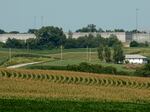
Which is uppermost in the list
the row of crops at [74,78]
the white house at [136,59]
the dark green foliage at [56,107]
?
the dark green foliage at [56,107]

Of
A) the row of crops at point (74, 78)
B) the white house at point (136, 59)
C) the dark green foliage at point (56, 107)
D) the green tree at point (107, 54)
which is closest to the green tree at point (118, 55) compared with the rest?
the green tree at point (107, 54)

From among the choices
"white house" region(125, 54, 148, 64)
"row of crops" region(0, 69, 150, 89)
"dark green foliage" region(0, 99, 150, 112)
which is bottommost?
"white house" region(125, 54, 148, 64)

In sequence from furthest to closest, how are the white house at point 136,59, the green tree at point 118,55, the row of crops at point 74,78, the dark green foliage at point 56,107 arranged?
the white house at point 136,59
the green tree at point 118,55
the row of crops at point 74,78
the dark green foliage at point 56,107

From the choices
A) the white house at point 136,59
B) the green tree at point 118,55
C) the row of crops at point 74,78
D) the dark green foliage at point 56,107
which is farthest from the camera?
the white house at point 136,59

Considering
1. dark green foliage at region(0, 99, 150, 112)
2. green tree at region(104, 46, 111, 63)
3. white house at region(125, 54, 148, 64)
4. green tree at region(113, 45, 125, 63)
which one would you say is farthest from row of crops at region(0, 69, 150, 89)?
white house at region(125, 54, 148, 64)

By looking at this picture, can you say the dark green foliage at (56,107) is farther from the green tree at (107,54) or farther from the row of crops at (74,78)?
the green tree at (107,54)

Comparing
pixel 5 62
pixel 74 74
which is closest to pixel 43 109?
pixel 74 74

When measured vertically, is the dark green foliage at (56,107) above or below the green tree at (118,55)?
above

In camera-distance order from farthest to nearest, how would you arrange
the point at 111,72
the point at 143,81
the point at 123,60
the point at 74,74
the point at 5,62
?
1. the point at 123,60
2. the point at 5,62
3. the point at 111,72
4. the point at 74,74
5. the point at 143,81

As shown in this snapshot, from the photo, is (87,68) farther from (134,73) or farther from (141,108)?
(141,108)

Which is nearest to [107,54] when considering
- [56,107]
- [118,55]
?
[118,55]

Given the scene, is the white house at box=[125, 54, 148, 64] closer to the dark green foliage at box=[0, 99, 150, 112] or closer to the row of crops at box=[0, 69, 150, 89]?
the row of crops at box=[0, 69, 150, 89]

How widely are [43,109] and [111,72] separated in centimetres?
7343

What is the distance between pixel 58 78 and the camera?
261 ft
